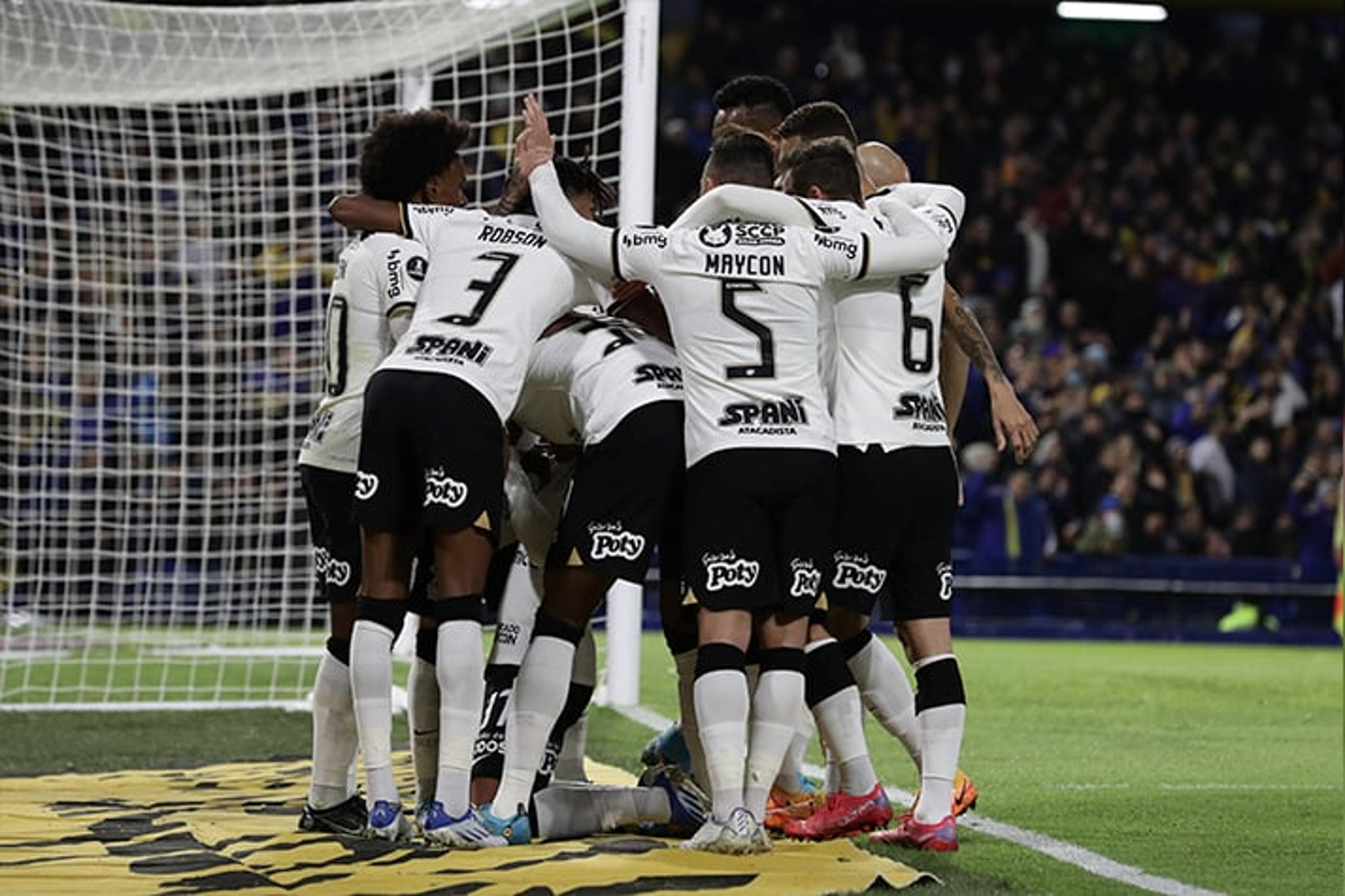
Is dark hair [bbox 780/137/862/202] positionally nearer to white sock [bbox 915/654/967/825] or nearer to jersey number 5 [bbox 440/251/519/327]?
jersey number 5 [bbox 440/251/519/327]

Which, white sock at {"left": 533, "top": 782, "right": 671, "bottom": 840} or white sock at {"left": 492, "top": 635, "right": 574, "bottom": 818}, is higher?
white sock at {"left": 492, "top": 635, "right": 574, "bottom": 818}

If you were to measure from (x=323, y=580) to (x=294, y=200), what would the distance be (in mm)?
6177

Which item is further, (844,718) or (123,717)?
(123,717)

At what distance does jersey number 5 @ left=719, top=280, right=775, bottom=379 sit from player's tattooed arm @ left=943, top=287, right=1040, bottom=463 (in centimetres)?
91

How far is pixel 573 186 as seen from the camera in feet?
20.5

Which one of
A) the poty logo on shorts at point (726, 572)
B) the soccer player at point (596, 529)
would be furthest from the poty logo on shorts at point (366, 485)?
the poty logo on shorts at point (726, 572)

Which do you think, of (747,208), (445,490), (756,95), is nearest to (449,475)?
(445,490)

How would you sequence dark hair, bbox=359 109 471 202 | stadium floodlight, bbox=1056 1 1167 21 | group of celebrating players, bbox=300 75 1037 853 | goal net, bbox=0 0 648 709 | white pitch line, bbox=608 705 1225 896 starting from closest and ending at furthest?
white pitch line, bbox=608 705 1225 896 < group of celebrating players, bbox=300 75 1037 853 < dark hair, bbox=359 109 471 202 < goal net, bbox=0 0 648 709 < stadium floodlight, bbox=1056 1 1167 21

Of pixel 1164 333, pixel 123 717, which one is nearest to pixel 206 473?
pixel 123 717

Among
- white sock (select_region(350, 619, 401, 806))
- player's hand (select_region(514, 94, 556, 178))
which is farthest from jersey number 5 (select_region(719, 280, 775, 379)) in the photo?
white sock (select_region(350, 619, 401, 806))

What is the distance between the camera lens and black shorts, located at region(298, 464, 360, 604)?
20.6 feet

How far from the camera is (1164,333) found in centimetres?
2198

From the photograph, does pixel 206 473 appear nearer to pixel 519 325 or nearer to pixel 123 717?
pixel 123 717

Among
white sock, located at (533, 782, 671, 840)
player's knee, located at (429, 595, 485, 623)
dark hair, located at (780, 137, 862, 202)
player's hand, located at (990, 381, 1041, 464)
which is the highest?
dark hair, located at (780, 137, 862, 202)
